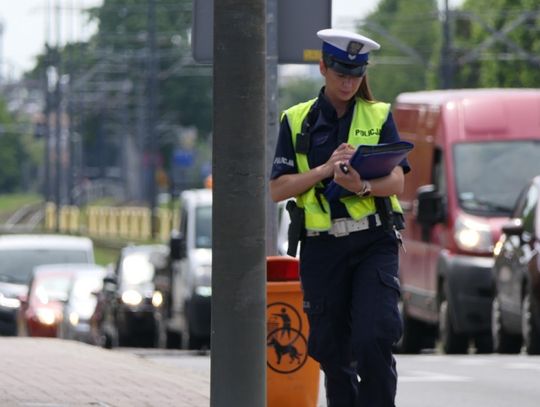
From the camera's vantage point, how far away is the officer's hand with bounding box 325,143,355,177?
7.87m

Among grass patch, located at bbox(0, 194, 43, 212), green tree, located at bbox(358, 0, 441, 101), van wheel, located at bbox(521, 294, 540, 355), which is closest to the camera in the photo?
van wheel, located at bbox(521, 294, 540, 355)

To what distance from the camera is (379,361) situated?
26.1 ft

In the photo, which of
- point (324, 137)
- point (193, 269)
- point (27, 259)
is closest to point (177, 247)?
point (193, 269)

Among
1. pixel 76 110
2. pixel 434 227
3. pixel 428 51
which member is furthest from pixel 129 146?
pixel 434 227

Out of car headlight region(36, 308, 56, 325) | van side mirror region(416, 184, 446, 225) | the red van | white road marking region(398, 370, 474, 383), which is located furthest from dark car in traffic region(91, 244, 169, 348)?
white road marking region(398, 370, 474, 383)

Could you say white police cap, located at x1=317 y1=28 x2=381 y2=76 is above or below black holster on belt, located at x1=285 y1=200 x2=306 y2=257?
above

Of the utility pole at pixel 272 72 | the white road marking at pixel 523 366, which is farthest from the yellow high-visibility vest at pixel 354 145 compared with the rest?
the white road marking at pixel 523 366

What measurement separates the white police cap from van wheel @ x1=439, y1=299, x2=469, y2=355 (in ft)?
40.9

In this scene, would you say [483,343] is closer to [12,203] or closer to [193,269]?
[193,269]

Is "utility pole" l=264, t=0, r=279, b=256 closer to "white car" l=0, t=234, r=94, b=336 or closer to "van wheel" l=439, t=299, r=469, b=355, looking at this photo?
"van wheel" l=439, t=299, r=469, b=355

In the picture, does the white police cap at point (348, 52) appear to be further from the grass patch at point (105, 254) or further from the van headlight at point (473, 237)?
the grass patch at point (105, 254)

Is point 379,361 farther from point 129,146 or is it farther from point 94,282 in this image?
point 129,146

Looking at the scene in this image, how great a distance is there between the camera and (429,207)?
2028 centimetres

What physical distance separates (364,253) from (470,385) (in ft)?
19.0
